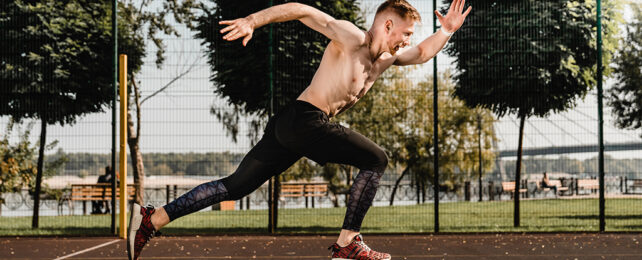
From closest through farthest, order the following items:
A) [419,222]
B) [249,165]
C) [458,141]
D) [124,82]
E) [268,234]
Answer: [249,165]
[124,82]
[268,234]
[419,222]
[458,141]

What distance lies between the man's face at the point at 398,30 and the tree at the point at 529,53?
6.13 metres

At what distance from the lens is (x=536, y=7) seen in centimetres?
908

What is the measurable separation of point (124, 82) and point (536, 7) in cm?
588

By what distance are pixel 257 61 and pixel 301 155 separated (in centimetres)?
620

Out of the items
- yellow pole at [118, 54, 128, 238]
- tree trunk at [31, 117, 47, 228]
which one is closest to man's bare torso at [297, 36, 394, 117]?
yellow pole at [118, 54, 128, 238]

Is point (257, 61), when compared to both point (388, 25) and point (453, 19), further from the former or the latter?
point (388, 25)

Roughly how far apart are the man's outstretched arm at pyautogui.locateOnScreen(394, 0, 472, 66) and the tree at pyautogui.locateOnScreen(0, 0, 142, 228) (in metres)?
6.51

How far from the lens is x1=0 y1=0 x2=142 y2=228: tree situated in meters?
9.18

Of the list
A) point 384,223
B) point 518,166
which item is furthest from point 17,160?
point 518,166

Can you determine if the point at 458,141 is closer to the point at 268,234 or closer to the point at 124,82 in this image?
the point at 268,234

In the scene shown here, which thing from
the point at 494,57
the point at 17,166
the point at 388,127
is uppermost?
the point at 494,57

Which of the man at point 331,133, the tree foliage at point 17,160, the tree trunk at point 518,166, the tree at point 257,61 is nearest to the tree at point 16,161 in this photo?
the tree foliage at point 17,160

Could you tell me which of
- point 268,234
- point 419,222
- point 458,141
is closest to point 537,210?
point 458,141

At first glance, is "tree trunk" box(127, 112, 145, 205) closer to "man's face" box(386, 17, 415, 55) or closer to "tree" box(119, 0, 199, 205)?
"tree" box(119, 0, 199, 205)
